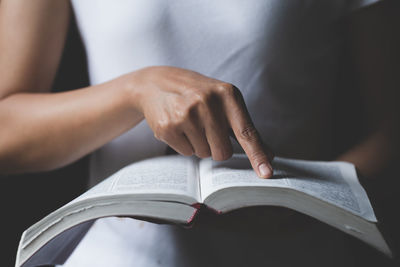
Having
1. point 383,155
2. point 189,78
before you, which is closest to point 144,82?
point 189,78

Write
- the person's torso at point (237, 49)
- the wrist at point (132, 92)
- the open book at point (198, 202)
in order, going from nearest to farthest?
the open book at point (198, 202) → the wrist at point (132, 92) → the person's torso at point (237, 49)

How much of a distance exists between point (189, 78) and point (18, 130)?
0.36 m

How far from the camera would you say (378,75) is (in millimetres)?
787

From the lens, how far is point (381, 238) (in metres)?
0.43

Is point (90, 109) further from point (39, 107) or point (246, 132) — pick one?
point (246, 132)

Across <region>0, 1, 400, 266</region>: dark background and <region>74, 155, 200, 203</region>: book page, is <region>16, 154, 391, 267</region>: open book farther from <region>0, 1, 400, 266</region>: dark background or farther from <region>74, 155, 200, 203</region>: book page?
<region>0, 1, 400, 266</region>: dark background

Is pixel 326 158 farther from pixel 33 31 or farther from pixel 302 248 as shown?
pixel 33 31

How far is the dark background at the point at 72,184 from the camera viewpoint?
2.48ft

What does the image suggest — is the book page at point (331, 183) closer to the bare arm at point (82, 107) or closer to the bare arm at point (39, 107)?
the bare arm at point (82, 107)

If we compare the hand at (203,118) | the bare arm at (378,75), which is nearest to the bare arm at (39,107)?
the hand at (203,118)

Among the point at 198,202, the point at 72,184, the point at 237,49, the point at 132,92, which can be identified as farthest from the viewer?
the point at 72,184

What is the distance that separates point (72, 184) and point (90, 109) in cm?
38

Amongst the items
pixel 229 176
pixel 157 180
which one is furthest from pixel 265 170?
pixel 157 180

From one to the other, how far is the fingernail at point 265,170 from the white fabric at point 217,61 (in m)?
0.20
